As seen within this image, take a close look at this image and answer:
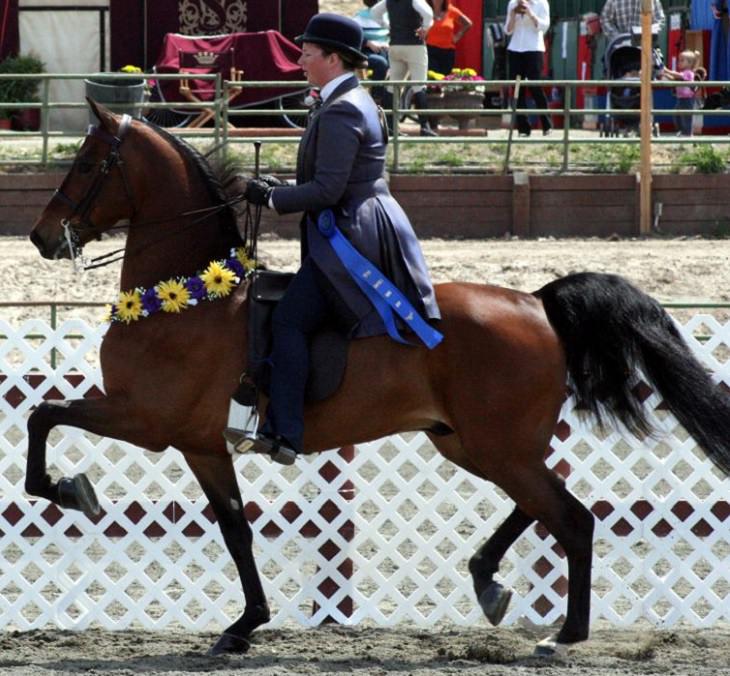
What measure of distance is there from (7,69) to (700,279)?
10509mm

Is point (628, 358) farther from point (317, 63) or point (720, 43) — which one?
point (720, 43)

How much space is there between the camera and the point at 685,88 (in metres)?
19.8

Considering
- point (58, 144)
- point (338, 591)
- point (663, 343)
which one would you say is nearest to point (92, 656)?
point (338, 591)

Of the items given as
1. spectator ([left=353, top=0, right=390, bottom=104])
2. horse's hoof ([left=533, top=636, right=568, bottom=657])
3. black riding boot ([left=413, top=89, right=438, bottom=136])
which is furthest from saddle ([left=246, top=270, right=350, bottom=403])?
black riding boot ([left=413, top=89, right=438, bottom=136])

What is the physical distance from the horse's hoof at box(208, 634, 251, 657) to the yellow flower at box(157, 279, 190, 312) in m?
1.35

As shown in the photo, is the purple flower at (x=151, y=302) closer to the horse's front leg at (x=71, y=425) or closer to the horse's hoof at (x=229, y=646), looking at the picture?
the horse's front leg at (x=71, y=425)

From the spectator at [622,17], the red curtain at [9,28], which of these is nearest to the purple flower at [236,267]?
the spectator at [622,17]

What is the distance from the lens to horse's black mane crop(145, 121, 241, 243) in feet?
21.9

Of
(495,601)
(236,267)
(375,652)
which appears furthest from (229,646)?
(236,267)

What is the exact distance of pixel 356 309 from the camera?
253 inches

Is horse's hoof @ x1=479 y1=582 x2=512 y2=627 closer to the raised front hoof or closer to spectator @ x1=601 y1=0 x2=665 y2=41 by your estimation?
the raised front hoof

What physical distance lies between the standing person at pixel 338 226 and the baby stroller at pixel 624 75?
13.0 meters

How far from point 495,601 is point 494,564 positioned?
19 centimetres

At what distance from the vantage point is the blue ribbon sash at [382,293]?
21.0 feet
